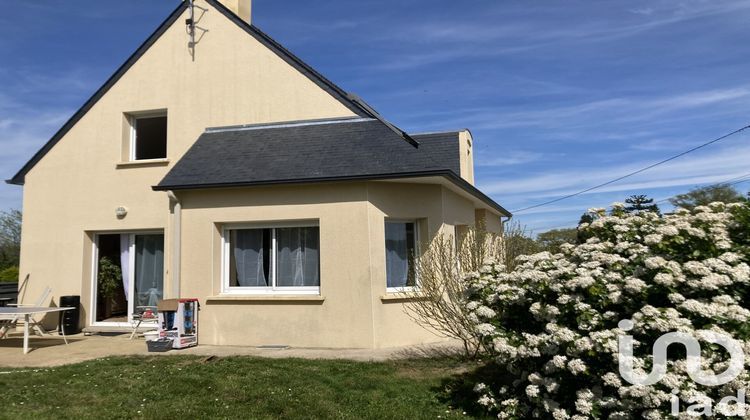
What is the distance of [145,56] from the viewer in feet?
42.5

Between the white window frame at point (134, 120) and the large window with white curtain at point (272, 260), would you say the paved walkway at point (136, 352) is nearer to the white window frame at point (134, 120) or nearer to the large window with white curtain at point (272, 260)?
the large window with white curtain at point (272, 260)

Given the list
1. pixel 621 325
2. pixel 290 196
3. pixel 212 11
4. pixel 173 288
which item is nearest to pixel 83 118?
pixel 212 11

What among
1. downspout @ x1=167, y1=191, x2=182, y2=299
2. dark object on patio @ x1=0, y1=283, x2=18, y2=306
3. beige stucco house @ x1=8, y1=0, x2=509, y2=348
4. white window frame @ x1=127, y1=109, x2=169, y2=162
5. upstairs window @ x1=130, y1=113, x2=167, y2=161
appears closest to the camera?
beige stucco house @ x1=8, y1=0, x2=509, y2=348

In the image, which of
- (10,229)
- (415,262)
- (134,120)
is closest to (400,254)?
(415,262)

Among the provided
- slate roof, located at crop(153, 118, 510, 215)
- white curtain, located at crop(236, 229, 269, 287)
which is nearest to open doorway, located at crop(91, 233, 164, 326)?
slate roof, located at crop(153, 118, 510, 215)

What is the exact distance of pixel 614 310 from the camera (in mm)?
5121

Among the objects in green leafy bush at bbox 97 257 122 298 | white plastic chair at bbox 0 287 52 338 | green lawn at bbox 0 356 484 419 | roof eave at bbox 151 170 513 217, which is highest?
roof eave at bbox 151 170 513 217

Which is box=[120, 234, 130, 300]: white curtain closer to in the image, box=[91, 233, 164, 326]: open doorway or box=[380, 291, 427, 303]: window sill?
box=[91, 233, 164, 326]: open doorway

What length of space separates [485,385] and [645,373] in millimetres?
2083

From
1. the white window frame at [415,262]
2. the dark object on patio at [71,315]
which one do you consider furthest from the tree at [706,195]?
the dark object on patio at [71,315]

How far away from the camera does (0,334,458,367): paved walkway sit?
891 centimetres

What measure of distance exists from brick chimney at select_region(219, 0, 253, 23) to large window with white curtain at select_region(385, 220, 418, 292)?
801 cm

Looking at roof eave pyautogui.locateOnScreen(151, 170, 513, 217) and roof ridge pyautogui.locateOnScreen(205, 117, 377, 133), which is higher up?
roof ridge pyautogui.locateOnScreen(205, 117, 377, 133)

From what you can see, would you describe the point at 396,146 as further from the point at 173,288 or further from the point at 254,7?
the point at 254,7
